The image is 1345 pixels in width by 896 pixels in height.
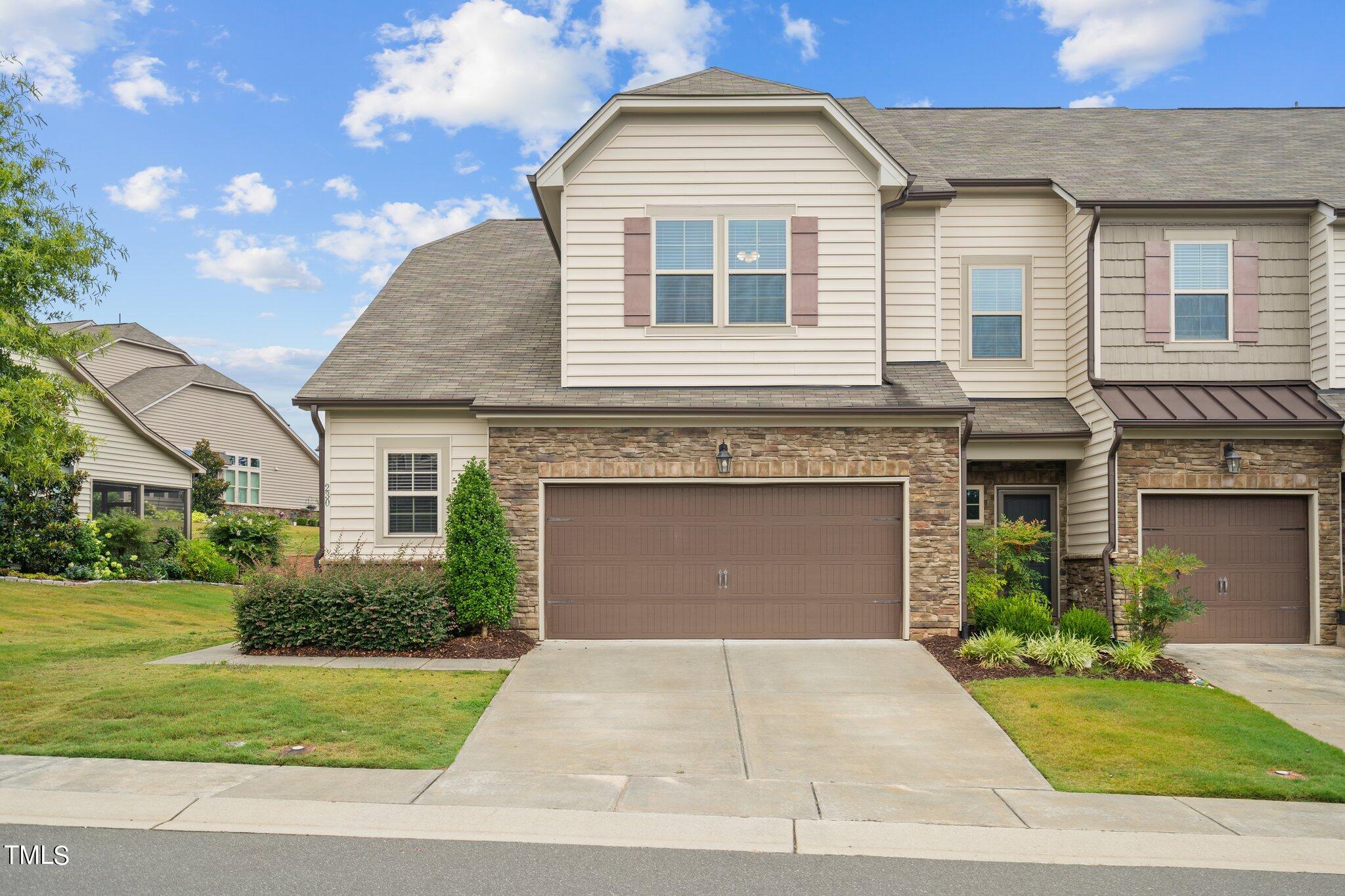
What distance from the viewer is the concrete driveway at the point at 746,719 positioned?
8.64 m

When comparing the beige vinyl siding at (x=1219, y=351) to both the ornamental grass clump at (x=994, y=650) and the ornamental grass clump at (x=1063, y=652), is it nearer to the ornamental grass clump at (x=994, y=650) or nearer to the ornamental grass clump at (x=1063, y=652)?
the ornamental grass clump at (x=1063, y=652)

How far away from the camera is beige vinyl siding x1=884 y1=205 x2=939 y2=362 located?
15.0 meters

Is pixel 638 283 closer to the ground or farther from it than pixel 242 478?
farther from it

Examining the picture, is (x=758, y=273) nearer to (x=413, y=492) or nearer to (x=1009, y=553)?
(x=1009, y=553)

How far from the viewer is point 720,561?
13906 mm

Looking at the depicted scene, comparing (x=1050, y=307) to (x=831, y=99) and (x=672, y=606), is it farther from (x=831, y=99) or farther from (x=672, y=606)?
(x=672, y=606)

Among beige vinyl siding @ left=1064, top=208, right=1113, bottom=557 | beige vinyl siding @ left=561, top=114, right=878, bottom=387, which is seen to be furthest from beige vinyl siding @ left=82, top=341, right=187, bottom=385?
beige vinyl siding @ left=1064, top=208, right=1113, bottom=557

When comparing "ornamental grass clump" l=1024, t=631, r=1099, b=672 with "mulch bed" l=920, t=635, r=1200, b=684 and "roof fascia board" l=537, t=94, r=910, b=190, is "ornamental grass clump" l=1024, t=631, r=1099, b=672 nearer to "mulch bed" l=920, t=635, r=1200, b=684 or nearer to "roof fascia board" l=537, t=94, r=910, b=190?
"mulch bed" l=920, t=635, r=1200, b=684

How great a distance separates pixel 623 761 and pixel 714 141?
901 centimetres

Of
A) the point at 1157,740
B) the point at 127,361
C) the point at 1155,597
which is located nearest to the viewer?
the point at 1157,740

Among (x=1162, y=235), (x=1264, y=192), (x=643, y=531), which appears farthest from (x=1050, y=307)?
(x=643, y=531)

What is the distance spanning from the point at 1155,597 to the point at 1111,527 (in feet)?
5.47

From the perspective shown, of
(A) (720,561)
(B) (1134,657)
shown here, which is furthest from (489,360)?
(B) (1134,657)

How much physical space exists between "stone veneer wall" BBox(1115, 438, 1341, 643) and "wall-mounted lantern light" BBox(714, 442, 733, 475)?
551 centimetres
